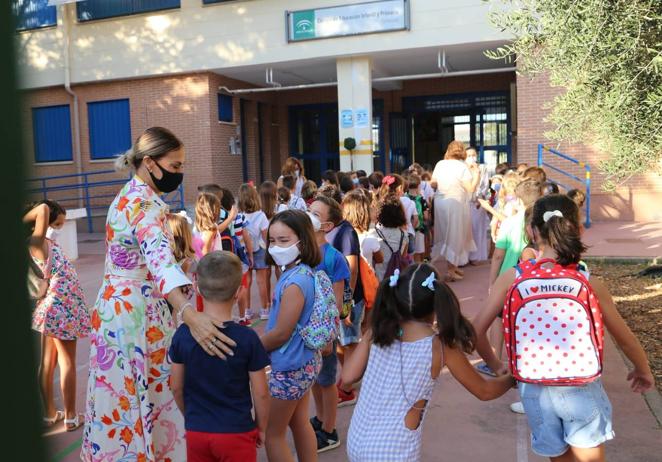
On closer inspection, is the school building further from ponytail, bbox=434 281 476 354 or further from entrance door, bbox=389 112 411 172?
ponytail, bbox=434 281 476 354

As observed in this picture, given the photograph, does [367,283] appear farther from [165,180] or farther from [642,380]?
[642,380]

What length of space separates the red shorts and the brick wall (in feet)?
45.8

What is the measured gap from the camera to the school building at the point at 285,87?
52.6ft

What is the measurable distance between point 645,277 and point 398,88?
13.7 metres

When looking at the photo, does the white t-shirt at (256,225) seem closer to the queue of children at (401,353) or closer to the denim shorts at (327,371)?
the denim shorts at (327,371)

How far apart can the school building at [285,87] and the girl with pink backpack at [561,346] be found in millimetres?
13517

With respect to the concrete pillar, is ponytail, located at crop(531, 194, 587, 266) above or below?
below

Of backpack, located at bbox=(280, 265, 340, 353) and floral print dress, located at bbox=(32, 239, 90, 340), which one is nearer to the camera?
backpack, located at bbox=(280, 265, 340, 353)

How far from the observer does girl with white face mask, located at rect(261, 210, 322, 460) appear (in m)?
3.31

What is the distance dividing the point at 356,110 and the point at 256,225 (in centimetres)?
1059

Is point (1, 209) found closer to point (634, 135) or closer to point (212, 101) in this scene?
point (634, 135)

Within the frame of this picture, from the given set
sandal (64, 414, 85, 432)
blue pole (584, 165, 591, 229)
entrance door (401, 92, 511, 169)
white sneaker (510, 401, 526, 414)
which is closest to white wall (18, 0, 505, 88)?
blue pole (584, 165, 591, 229)

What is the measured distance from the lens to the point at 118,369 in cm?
309

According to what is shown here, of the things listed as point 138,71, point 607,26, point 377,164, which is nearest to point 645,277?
point 607,26
